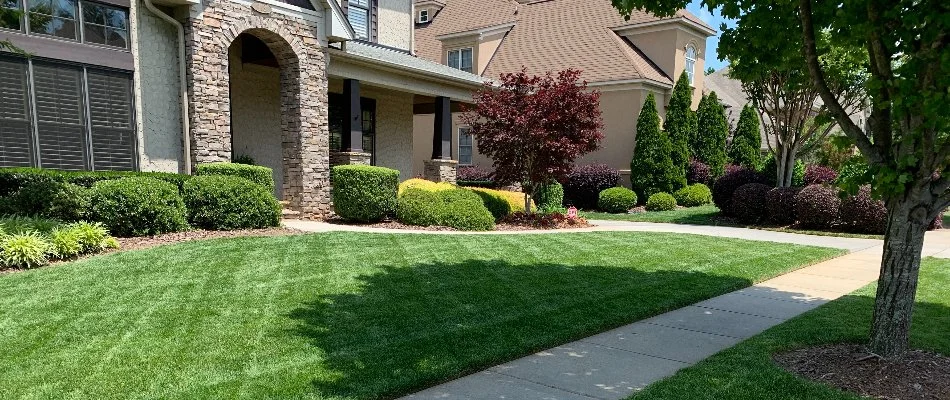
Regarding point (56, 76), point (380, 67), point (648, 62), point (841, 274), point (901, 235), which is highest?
point (648, 62)

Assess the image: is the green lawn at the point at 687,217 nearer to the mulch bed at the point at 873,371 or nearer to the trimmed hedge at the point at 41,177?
the mulch bed at the point at 873,371

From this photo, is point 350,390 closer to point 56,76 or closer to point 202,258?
point 202,258

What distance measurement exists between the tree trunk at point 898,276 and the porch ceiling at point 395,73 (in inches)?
458

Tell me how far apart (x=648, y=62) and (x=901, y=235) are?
19.9 metres

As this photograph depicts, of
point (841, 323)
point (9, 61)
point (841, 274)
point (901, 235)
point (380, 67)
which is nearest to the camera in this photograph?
point (901, 235)

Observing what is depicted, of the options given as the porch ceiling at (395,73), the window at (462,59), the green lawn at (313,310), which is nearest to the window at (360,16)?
the porch ceiling at (395,73)

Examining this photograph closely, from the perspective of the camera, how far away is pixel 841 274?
8773 millimetres

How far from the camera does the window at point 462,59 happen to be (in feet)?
84.0

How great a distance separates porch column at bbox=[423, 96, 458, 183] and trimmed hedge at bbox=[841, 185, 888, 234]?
9825mm

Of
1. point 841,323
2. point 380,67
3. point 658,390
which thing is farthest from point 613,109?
point 658,390

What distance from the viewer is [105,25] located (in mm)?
10500

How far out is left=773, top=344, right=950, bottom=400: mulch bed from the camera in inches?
161

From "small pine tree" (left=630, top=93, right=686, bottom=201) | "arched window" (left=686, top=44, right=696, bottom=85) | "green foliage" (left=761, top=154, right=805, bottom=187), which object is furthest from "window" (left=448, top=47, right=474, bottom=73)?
"green foliage" (left=761, top=154, right=805, bottom=187)

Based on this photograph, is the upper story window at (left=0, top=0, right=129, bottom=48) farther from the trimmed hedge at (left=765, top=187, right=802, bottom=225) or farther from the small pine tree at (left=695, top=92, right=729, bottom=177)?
the small pine tree at (left=695, top=92, right=729, bottom=177)
